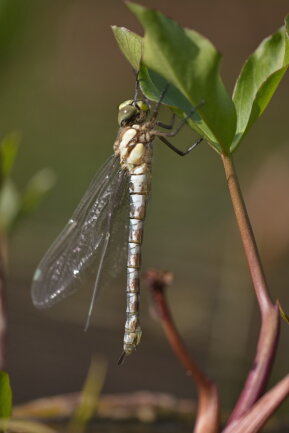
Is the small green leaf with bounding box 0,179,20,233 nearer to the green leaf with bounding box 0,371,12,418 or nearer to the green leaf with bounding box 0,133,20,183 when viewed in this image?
the green leaf with bounding box 0,133,20,183

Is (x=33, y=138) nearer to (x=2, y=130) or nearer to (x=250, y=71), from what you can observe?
(x=2, y=130)

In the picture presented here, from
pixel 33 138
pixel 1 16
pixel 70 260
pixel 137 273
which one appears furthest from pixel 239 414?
pixel 33 138

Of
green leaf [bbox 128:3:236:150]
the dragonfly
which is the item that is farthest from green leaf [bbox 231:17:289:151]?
the dragonfly

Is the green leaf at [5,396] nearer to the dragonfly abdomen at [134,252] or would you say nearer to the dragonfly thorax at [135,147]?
the dragonfly abdomen at [134,252]

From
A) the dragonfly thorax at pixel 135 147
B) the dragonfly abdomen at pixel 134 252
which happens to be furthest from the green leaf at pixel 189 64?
the dragonfly thorax at pixel 135 147

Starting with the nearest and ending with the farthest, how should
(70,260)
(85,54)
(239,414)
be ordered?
1. (239,414)
2. (70,260)
3. (85,54)
